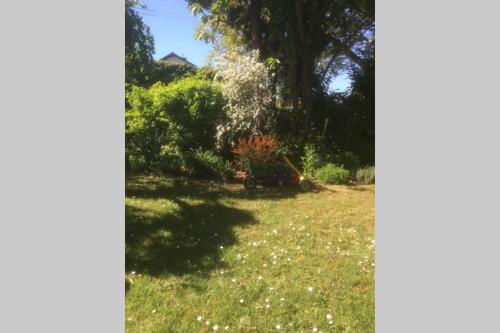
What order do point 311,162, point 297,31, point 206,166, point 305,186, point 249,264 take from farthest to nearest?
point 297,31, point 311,162, point 206,166, point 305,186, point 249,264

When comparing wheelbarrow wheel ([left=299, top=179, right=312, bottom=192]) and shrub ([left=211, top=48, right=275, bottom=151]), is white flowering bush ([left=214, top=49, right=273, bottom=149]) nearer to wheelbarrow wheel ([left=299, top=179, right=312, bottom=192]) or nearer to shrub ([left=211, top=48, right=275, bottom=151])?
shrub ([left=211, top=48, right=275, bottom=151])

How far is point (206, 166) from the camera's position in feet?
30.7

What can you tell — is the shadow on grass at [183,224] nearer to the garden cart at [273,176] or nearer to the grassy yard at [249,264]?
the grassy yard at [249,264]

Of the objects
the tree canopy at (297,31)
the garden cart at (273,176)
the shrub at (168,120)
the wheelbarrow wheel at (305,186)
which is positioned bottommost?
the wheelbarrow wheel at (305,186)

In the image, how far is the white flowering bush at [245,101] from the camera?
34.8ft

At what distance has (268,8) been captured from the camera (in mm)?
11875

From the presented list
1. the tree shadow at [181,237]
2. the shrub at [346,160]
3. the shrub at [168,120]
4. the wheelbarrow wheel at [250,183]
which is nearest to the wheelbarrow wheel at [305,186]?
the wheelbarrow wheel at [250,183]

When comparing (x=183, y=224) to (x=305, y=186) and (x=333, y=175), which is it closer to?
(x=305, y=186)

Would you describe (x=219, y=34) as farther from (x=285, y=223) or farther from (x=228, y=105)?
(x=285, y=223)

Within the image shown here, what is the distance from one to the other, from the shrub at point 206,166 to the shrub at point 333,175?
7.98ft

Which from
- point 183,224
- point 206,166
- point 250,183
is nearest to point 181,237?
point 183,224

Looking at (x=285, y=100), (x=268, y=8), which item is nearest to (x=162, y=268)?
(x=285, y=100)

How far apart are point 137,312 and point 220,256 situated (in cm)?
141

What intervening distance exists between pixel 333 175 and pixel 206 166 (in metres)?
3.30
